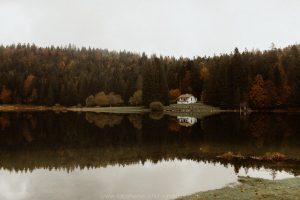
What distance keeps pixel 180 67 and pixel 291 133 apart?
101m

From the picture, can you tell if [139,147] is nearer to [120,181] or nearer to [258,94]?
[120,181]

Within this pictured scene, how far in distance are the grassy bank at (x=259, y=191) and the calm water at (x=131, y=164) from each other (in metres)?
1.95

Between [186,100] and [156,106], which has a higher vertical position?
[186,100]

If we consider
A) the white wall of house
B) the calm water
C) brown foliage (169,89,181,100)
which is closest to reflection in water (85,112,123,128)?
the calm water

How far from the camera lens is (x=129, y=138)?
1874 inches

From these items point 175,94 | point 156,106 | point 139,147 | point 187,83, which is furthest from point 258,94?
point 139,147

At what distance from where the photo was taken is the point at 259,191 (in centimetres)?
1961

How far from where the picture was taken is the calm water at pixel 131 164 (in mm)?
22656

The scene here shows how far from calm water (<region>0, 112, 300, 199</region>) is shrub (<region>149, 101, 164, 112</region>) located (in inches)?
2547

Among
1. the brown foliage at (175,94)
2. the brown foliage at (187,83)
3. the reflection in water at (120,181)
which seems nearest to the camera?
the reflection in water at (120,181)

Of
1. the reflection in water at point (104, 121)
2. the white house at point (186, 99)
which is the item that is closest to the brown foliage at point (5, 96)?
the white house at point (186, 99)

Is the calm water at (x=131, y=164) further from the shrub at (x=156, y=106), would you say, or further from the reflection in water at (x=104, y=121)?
the shrub at (x=156, y=106)

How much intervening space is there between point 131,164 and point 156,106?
280 ft

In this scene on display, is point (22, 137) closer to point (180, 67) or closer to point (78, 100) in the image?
point (180, 67)
